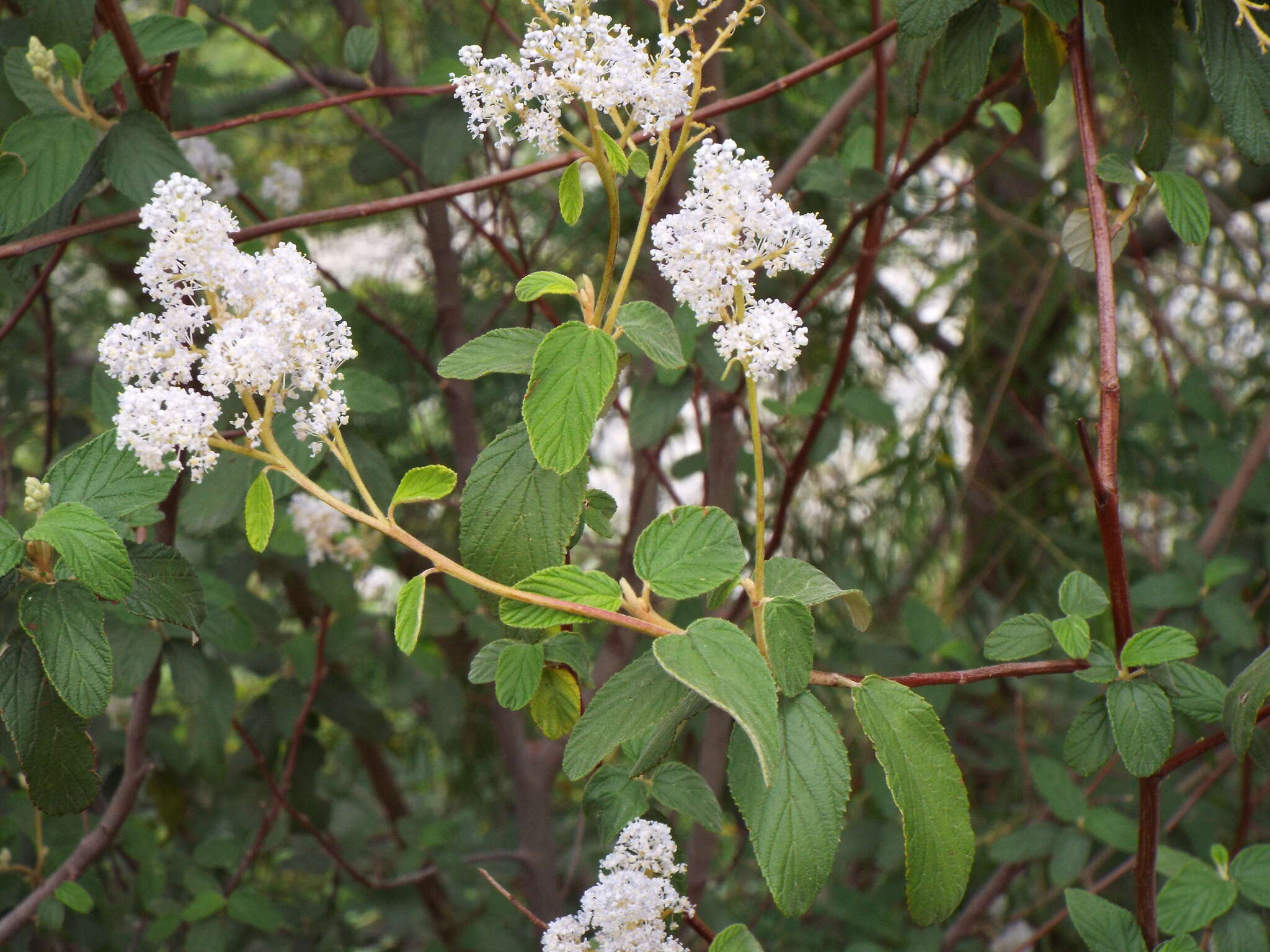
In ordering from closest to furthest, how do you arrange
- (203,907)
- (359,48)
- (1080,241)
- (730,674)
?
1. (730,674)
2. (1080,241)
3. (359,48)
4. (203,907)

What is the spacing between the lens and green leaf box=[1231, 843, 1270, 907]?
781mm

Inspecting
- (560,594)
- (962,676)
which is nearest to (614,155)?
(560,594)

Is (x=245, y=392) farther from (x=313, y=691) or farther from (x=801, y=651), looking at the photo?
(x=313, y=691)

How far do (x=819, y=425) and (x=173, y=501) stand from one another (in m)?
0.65

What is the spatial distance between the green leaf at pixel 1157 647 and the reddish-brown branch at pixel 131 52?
90cm

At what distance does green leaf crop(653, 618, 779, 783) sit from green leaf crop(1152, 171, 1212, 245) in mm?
461

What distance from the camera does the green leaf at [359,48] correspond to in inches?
44.7

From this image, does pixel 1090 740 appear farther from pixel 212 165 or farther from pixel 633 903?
pixel 212 165

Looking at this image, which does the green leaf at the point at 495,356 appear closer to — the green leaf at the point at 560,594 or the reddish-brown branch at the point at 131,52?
the green leaf at the point at 560,594

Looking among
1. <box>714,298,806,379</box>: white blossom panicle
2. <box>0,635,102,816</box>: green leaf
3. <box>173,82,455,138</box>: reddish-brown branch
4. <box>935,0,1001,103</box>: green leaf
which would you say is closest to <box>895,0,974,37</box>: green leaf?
<box>935,0,1001,103</box>: green leaf

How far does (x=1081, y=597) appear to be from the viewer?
0.77 metres

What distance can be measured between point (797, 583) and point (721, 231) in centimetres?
22

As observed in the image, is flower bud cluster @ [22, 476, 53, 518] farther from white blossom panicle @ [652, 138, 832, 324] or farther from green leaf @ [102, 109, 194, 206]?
white blossom panicle @ [652, 138, 832, 324]

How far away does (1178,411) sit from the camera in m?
1.66
